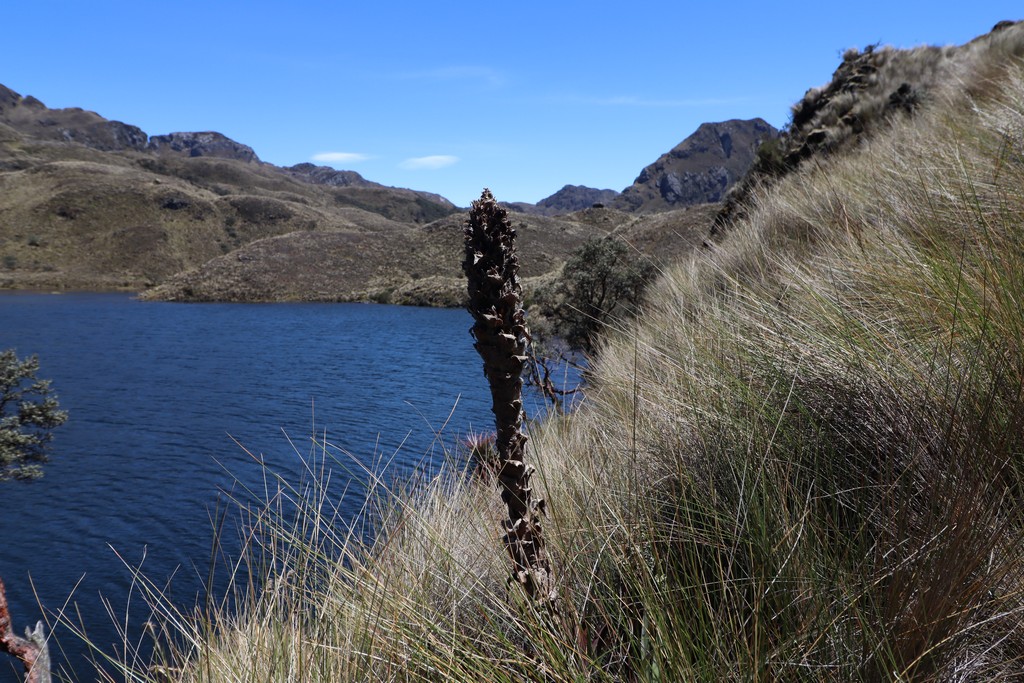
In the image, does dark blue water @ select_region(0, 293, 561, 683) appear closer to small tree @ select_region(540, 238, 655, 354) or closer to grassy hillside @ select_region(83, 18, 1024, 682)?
grassy hillside @ select_region(83, 18, 1024, 682)

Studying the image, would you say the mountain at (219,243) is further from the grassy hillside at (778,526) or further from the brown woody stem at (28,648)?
the brown woody stem at (28,648)

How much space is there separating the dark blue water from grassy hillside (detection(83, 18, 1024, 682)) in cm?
66

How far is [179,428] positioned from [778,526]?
1858cm

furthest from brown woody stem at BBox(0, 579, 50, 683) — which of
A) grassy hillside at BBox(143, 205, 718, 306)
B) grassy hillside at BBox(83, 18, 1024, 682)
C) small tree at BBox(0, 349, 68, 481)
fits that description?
grassy hillside at BBox(143, 205, 718, 306)

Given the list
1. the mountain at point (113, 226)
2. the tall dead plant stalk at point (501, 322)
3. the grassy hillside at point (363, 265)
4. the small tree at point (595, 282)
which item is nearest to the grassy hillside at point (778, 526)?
the tall dead plant stalk at point (501, 322)

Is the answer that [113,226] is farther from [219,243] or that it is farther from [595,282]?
[595,282]

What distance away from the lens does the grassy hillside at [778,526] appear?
61.8 inches

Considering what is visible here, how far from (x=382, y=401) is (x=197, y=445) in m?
5.16

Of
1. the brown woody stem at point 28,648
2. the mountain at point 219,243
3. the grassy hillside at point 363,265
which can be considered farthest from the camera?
the mountain at point 219,243

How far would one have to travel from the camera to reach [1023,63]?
9.14 metres

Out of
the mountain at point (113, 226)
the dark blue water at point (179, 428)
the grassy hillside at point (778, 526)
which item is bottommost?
the dark blue water at point (179, 428)

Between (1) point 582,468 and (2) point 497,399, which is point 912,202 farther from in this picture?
(2) point 497,399

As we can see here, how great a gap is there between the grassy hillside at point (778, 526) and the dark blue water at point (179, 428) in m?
0.66

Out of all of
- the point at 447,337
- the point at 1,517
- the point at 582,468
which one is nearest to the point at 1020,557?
the point at 582,468
